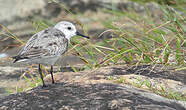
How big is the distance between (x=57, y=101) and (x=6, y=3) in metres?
7.79

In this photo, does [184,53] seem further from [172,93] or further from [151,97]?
[151,97]

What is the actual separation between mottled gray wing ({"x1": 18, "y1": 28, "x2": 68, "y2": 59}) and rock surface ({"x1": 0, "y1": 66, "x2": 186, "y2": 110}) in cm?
40

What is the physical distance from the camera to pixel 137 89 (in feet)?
14.8

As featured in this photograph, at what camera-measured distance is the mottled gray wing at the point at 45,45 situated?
4.61 meters

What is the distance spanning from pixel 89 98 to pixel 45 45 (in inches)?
40.6

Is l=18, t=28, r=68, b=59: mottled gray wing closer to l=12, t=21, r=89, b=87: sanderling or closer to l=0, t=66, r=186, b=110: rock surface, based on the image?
l=12, t=21, r=89, b=87: sanderling

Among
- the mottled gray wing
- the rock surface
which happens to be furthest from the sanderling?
the rock surface

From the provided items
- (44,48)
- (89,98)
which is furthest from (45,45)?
(89,98)

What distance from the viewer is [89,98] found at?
4.06 m

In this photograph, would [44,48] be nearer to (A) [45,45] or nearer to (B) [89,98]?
(A) [45,45]

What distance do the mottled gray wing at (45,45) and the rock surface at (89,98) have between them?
40 cm

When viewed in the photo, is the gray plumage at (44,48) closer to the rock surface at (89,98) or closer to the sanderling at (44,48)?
the sanderling at (44,48)

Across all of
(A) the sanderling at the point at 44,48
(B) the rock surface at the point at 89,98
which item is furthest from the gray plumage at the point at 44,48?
(B) the rock surface at the point at 89,98

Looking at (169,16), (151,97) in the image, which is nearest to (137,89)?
(151,97)
